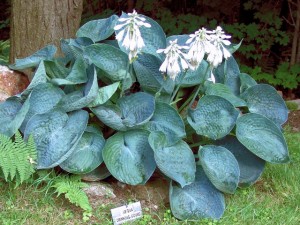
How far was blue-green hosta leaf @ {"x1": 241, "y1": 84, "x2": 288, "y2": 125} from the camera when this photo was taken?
12.2ft

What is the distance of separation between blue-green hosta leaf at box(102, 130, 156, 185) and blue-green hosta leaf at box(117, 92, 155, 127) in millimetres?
81

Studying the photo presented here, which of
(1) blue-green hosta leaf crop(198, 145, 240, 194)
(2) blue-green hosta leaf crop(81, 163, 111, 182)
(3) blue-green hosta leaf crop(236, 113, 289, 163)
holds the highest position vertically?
(3) blue-green hosta leaf crop(236, 113, 289, 163)

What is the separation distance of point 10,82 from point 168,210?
150cm

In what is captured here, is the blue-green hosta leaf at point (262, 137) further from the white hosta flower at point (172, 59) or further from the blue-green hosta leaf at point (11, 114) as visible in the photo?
the blue-green hosta leaf at point (11, 114)

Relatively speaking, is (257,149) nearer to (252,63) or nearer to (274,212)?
(274,212)

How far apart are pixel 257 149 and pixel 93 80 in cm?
112

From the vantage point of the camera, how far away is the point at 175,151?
329 centimetres

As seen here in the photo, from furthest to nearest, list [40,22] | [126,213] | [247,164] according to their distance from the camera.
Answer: [40,22] < [247,164] < [126,213]

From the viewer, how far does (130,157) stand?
3229 millimetres

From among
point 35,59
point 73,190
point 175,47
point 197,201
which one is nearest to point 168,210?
point 197,201

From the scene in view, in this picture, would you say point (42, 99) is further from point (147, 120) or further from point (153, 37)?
point (153, 37)

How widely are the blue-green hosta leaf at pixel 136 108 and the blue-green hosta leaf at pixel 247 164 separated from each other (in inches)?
25.6

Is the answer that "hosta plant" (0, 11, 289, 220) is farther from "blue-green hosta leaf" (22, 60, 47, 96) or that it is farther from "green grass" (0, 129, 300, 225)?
"green grass" (0, 129, 300, 225)

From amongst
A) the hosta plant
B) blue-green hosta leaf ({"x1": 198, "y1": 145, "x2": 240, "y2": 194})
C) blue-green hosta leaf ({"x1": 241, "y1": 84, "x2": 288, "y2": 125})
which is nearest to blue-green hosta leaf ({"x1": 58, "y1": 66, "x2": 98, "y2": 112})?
the hosta plant
